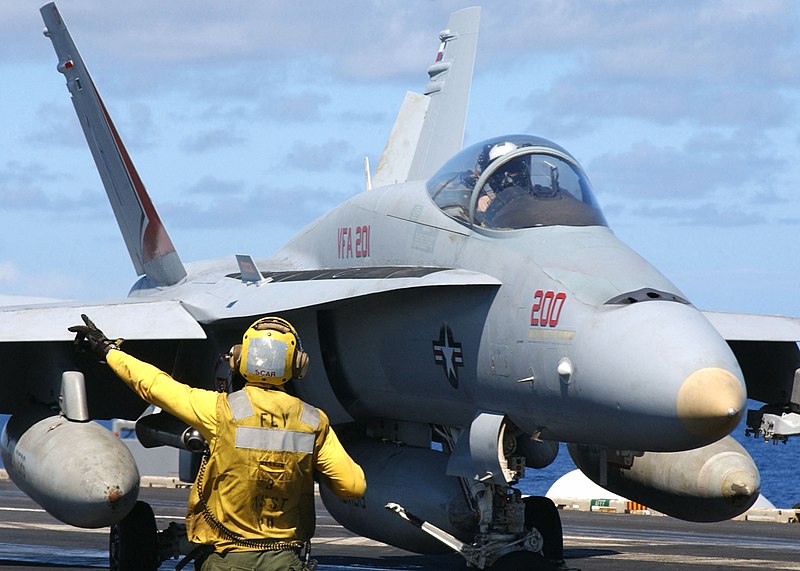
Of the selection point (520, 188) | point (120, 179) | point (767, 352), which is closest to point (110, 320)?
point (120, 179)

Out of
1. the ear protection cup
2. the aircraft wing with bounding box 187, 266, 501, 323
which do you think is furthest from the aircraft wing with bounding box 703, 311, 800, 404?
the ear protection cup

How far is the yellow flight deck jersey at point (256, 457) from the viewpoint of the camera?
5625 millimetres

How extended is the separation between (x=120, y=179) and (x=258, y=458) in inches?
363

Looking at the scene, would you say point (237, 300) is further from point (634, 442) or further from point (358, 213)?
point (634, 442)

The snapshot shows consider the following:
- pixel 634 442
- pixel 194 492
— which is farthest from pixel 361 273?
pixel 194 492

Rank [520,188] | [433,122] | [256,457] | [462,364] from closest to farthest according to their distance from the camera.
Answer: [256,457], [462,364], [520,188], [433,122]

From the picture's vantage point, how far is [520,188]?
940cm

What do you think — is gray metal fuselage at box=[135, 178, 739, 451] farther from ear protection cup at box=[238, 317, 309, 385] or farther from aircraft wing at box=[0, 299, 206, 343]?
ear protection cup at box=[238, 317, 309, 385]

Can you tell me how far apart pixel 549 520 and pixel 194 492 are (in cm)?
697

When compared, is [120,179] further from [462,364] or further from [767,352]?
[767,352]

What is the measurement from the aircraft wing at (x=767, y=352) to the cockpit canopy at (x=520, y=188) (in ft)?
6.20

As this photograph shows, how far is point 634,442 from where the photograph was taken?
7957 mm

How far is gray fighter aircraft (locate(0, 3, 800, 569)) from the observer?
7.89 metres

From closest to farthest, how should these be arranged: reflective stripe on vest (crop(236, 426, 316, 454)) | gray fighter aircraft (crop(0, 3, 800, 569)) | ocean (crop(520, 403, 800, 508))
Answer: reflective stripe on vest (crop(236, 426, 316, 454)) < gray fighter aircraft (crop(0, 3, 800, 569)) < ocean (crop(520, 403, 800, 508))
